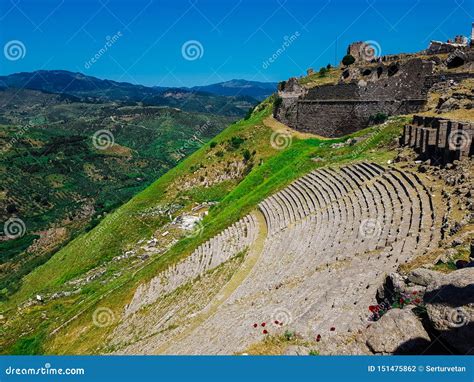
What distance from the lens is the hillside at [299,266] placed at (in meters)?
9.20

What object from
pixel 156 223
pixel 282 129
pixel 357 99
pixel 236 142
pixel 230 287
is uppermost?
pixel 357 99

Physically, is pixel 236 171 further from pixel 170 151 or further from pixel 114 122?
pixel 114 122

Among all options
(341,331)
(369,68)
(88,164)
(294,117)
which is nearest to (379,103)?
(369,68)

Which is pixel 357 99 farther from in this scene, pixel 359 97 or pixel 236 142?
pixel 236 142

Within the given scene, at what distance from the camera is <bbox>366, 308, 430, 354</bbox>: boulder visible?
7762mm

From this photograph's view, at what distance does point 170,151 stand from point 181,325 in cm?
12185

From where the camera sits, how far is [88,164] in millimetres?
109438

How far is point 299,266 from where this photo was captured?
15.3 metres

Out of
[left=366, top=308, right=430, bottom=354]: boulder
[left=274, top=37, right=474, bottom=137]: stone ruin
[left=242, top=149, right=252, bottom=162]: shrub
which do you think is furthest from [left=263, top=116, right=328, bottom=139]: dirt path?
[left=366, top=308, right=430, bottom=354]: boulder

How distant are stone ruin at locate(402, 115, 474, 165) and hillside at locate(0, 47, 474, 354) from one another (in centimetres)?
7

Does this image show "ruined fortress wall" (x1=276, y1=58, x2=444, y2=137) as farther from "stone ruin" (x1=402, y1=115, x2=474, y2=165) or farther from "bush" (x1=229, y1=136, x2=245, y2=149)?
"stone ruin" (x1=402, y1=115, x2=474, y2=165)

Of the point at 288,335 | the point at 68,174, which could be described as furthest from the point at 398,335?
the point at 68,174

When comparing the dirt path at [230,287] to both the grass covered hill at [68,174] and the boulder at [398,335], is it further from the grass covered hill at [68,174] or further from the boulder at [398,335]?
the grass covered hill at [68,174]

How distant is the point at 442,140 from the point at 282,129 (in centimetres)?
2282
